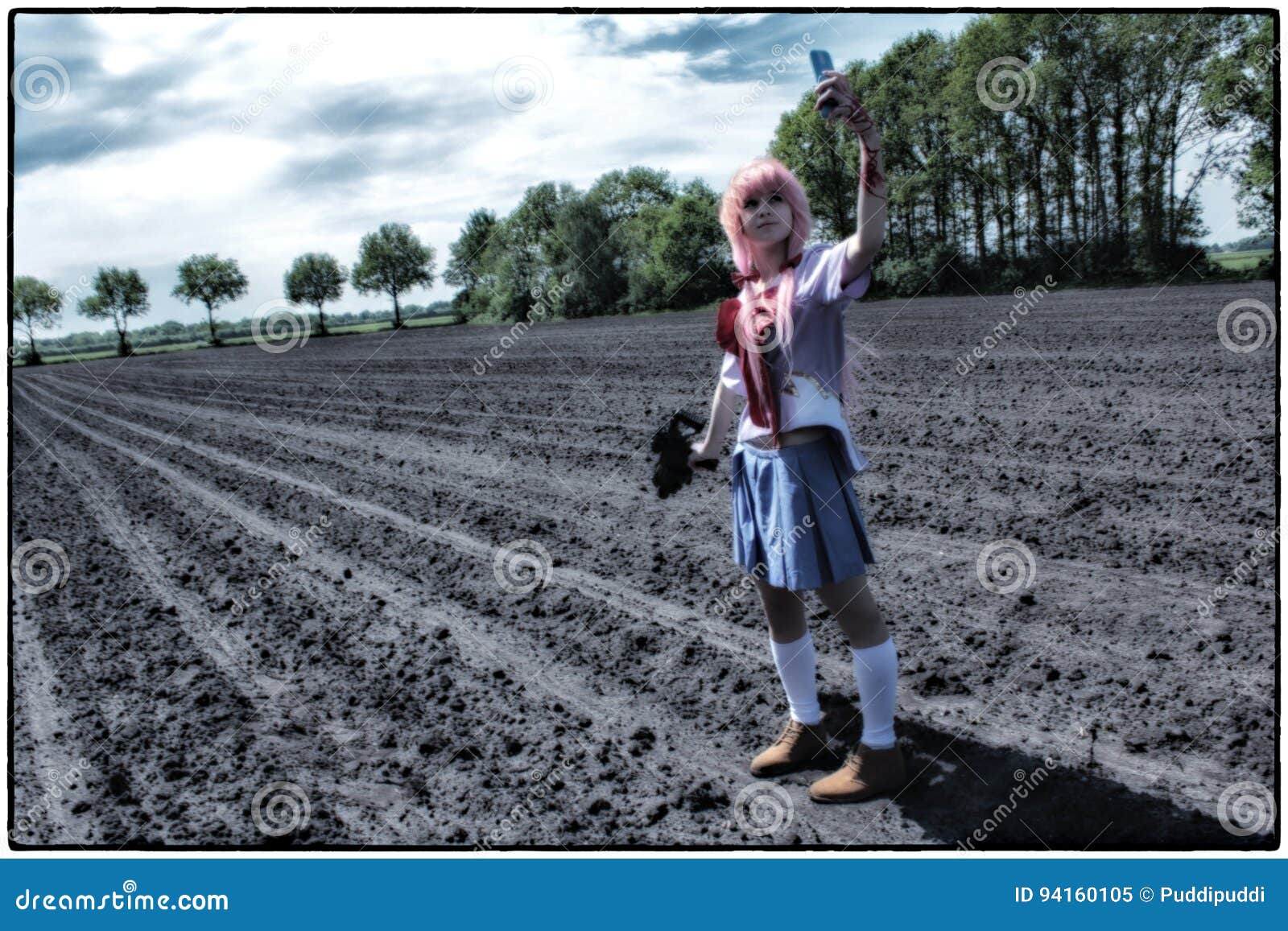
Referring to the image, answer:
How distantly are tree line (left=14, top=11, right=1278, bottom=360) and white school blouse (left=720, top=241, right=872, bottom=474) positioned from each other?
25.2 feet

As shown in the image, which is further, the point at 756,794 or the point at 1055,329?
the point at 1055,329

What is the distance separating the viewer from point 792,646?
306cm

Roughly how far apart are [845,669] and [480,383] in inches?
385

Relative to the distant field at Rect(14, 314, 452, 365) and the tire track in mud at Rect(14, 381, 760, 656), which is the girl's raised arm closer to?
the tire track in mud at Rect(14, 381, 760, 656)

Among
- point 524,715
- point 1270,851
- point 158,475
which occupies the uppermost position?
point 158,475

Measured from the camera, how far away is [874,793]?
2.96 m

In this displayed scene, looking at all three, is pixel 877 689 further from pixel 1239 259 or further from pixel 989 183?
pixel 989 183

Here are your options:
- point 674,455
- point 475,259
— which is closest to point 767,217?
point 674,455

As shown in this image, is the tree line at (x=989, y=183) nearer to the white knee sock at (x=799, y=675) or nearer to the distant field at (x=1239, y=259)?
the distant field at (x=1239, y=259)

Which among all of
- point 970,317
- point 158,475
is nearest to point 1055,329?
point 970,317

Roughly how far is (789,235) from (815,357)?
1.17 feet

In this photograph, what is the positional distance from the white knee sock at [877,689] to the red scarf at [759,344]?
0.75 meters

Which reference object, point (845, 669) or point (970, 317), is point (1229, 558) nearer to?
point (845, 669)

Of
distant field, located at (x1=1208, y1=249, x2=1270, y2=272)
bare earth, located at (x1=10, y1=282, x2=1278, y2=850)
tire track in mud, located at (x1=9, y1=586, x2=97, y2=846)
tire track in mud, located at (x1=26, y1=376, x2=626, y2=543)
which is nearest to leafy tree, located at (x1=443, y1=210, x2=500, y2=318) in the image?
tire track in mud, located at (x1=26, y1=376, x2=626, y2=543)
